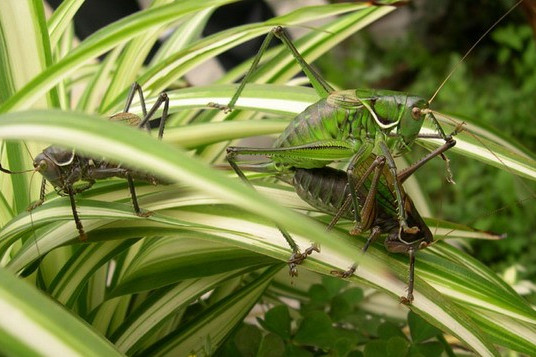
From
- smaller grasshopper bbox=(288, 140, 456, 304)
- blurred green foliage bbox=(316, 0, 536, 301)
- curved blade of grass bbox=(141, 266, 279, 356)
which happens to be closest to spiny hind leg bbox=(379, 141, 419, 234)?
smaller grasshopper bbox=(288, 140, 456, 304)

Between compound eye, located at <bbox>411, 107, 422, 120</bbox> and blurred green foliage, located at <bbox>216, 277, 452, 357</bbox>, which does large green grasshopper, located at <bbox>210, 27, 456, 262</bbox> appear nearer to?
compound eye, located at <bbox>411, 107, 422, 120</bbox>

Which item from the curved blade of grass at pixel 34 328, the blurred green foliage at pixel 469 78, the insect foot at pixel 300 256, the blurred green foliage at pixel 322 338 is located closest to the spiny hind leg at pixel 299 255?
the insect foot at pixel 300 256

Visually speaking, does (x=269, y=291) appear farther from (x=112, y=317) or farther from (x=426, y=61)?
(x=426, y=61)

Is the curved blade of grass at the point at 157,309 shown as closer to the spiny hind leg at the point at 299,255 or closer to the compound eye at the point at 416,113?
the spiny hind leg at the point at 299,255

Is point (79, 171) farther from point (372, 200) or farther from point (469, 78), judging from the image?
point (469, 78)

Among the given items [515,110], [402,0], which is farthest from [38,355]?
[515,110]
